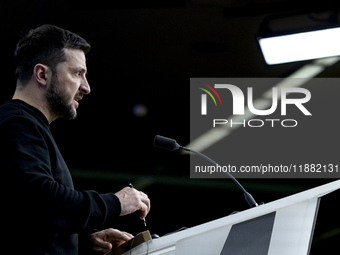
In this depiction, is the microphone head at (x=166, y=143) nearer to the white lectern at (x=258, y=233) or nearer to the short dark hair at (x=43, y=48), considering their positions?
the short dark hair at (x=43, y=48)

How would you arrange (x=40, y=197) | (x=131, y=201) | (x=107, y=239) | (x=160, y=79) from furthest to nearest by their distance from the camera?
(x=160, y=79), (x=107, y=239), (x=131, y=201), (x=40, y=197)

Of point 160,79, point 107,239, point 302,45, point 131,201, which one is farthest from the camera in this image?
point 160,79

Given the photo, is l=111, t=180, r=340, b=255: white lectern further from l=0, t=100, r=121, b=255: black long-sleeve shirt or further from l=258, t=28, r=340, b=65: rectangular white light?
l=258, t=28, r=340, b=65: rectangular white light

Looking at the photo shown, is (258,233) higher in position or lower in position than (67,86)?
lower

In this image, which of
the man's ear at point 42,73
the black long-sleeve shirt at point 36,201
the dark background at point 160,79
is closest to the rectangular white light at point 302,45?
the dark background at point 160,79

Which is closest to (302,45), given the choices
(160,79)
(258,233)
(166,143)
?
(160,79)

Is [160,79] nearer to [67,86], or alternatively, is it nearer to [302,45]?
[302,45]

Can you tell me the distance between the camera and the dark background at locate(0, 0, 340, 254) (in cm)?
355

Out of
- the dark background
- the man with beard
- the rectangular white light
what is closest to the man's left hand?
the man with beard

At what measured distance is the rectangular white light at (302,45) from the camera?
3.36m

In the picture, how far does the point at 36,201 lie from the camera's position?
3.89ft

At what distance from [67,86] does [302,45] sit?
7.90 ft

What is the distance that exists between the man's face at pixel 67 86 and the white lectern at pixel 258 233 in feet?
1.79

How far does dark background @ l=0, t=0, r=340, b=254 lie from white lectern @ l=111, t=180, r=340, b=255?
210 cm
